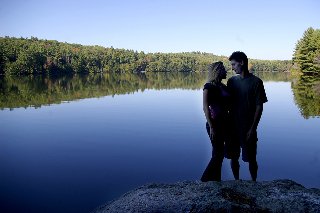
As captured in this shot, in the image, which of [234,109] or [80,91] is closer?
[234,109]

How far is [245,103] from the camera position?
5738 millimetres

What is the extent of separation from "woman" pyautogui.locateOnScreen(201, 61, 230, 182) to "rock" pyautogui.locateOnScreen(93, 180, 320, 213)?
659mm

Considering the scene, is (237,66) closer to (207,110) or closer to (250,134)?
(207,110)

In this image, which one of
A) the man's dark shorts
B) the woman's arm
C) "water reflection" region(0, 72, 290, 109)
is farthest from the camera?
"water reflection" region(0, 72, 290, 109)

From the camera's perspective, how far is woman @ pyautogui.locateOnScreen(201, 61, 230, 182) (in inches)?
220

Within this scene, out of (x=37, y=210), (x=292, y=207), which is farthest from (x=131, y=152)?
(x=292, y=207)

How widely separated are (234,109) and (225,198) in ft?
5.35

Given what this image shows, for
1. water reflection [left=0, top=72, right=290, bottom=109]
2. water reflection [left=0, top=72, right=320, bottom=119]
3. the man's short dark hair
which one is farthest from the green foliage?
the man's short dark hair

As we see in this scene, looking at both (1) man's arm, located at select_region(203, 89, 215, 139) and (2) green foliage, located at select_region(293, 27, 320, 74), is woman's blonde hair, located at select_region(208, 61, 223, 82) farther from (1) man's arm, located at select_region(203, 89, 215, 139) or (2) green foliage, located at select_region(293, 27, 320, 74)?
(2) green foliage, located at select_region(293, 27, 320, 74)

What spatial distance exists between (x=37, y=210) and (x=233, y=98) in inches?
213

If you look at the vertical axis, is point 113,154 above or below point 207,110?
below

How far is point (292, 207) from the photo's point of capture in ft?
16.5

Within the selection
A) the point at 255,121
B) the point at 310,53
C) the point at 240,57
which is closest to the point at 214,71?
the point at 240,57

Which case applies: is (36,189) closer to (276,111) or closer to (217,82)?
(217,82)
